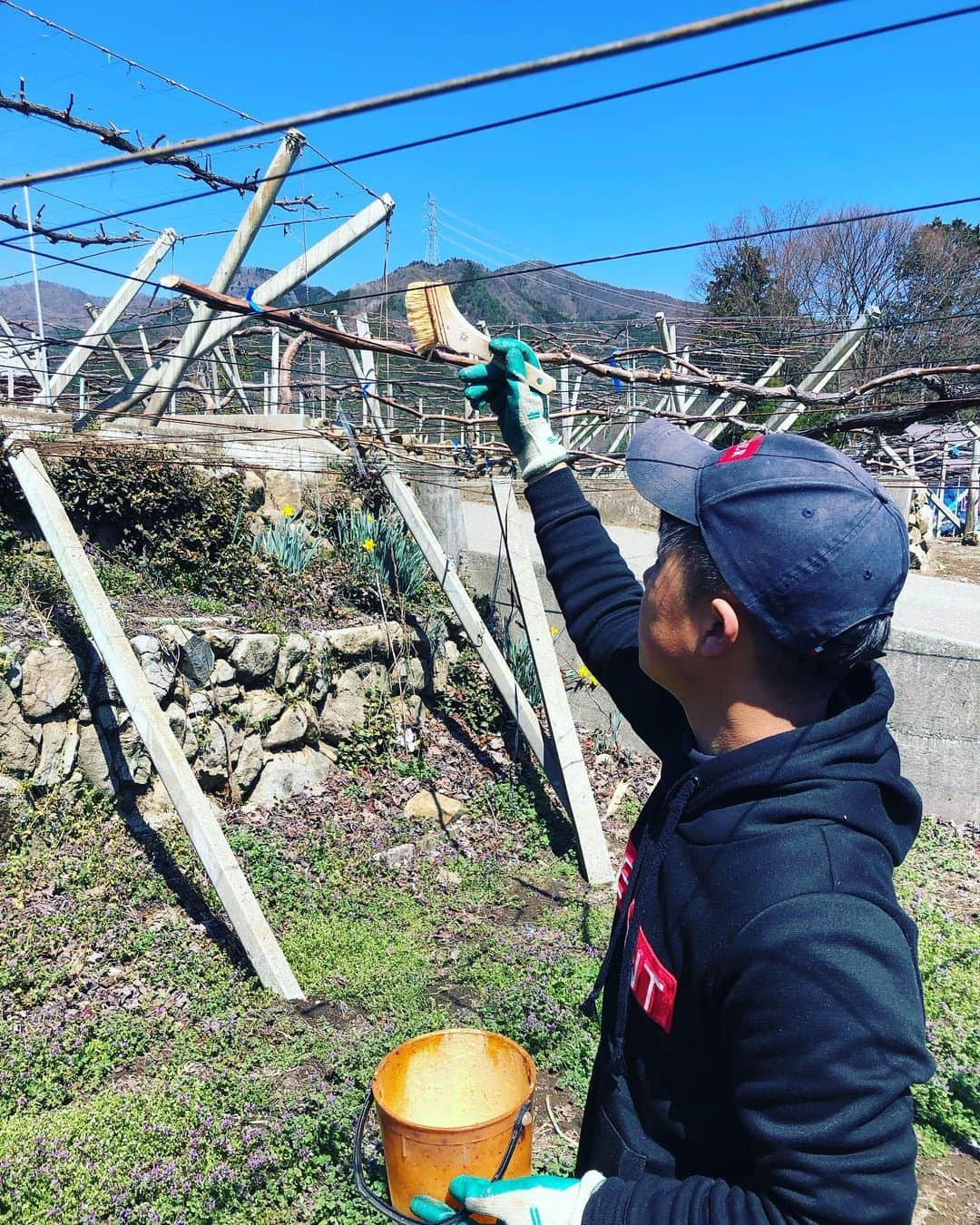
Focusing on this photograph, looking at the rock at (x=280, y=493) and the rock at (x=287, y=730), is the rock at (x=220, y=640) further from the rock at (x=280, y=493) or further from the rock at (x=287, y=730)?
the rock at (x=280, y=493)

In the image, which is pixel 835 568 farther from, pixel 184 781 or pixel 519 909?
pixel 519 909

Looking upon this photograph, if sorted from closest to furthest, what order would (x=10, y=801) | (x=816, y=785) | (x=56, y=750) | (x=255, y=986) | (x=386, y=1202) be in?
(x=816, y=785), (x=386, y=1202), (x=255, y=986), (x=10, y=801), (x=56, y=750)

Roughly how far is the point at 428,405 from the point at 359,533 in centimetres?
676

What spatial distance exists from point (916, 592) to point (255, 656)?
5980 mm

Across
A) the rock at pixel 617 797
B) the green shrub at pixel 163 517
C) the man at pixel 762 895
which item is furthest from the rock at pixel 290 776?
the man at pixel 762 895

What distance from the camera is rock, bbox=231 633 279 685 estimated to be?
6.14 metres

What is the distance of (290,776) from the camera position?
A: 20.7ft

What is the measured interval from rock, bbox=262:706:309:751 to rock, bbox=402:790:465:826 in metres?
0.93

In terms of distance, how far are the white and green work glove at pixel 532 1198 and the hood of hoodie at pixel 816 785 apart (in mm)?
458

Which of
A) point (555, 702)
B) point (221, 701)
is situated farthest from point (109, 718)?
point (555, 702)

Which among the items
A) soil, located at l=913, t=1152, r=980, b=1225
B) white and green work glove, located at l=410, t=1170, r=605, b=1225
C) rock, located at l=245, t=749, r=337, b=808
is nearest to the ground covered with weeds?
soil, located at l=913, t=1152, r=980, b=1225

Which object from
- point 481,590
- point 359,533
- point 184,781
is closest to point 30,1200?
point 184,781

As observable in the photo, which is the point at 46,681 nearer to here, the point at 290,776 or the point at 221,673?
the point at 221,673

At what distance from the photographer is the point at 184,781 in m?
4.37
